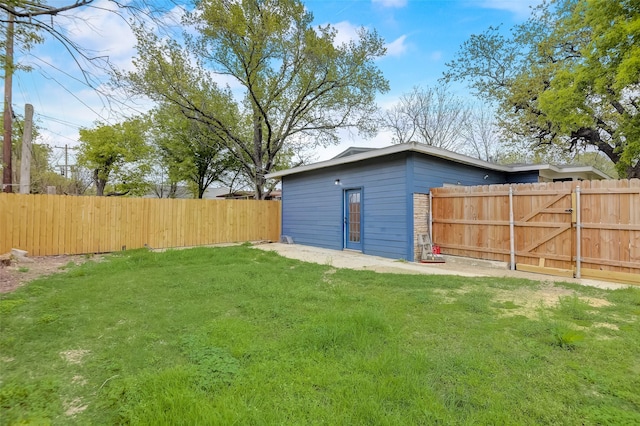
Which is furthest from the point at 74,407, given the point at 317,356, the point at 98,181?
the point at 98,181

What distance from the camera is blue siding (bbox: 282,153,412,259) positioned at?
7.64 meters

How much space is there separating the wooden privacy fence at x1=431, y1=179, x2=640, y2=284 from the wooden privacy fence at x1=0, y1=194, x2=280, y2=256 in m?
7.09

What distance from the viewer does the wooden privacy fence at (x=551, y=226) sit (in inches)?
202

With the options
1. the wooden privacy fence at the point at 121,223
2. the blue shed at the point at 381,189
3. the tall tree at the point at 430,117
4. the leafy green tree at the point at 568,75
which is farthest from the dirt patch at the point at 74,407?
the tall tree at the point at 430,117

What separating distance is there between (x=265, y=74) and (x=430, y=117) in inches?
457

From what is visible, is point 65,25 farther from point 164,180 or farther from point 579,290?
point 164,180

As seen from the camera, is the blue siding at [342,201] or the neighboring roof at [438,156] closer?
the neighboring roof at [438,156]

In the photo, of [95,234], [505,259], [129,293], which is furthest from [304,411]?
[95,234]

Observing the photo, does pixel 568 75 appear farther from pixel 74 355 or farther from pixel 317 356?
pixel 74 355

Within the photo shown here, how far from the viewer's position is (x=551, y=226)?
19.3 ft

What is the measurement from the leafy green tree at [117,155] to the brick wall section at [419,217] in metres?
16.9

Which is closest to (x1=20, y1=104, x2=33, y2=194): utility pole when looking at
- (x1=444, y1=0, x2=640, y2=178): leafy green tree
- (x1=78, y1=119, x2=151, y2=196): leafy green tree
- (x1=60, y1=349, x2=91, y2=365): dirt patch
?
(x1=60, y1=349, x2=91, y2=365): dirt patch

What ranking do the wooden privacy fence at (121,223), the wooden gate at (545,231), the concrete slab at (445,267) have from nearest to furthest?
the concrete slab at (445,267) < the wooden gate at (545,231) < the wooden privacy fence at (121,223)

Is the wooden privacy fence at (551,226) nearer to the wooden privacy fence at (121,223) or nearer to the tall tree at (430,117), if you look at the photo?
the wooden privacy fence at (121,223)
